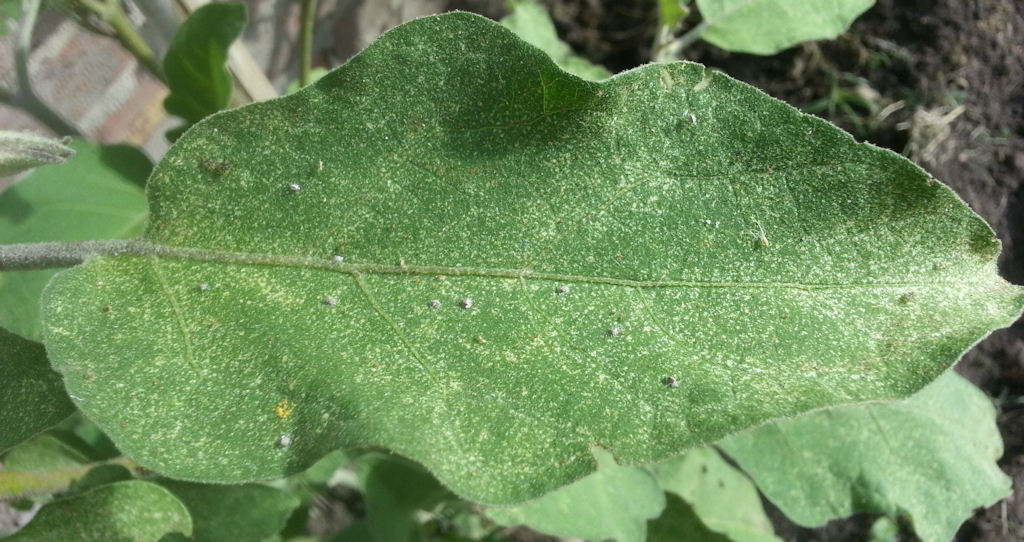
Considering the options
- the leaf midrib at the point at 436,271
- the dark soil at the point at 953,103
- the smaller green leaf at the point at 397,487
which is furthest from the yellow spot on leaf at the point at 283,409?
the dark soil at the point at 953,103

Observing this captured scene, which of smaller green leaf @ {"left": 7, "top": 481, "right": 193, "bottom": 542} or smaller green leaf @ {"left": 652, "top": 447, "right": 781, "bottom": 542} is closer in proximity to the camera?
smaller green leaf @ {"left": 7, "top": 481, "right": 193, "bottom": 542}

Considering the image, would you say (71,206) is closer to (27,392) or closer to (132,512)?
(27,392)

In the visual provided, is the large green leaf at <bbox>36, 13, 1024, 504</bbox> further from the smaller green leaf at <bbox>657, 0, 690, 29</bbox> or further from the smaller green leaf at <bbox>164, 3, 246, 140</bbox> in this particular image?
the smaller green leaf at <bbox>657, 0, 690, 29</bbox>

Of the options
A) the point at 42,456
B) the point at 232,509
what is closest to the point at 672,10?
the point at 232,509

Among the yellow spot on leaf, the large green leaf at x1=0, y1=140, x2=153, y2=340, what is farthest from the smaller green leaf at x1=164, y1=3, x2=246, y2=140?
the yellow spot on leaf

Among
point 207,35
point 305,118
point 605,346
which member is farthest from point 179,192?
point 605,346

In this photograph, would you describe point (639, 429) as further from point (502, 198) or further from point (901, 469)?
point (901, 469)
